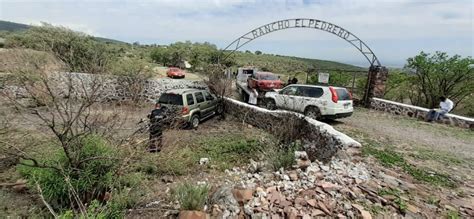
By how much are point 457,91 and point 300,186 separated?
1648 cm

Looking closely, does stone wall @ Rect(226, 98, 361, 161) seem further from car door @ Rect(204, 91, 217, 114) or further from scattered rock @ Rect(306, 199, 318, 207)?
scattered rock @ Rect(306, 199, 318, 207)

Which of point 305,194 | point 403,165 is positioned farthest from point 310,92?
point 305,194

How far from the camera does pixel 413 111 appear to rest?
12.2m

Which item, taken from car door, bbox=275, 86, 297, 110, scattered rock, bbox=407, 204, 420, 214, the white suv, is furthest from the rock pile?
car door, bbox=275, 86, 297, 110

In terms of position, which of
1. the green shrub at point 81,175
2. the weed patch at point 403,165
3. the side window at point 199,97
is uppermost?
the side window at point 199,97

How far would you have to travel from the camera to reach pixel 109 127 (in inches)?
231

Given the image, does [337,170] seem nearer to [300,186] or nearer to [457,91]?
[300,186]

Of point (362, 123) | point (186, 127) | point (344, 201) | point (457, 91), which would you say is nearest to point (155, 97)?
point (186, 127)

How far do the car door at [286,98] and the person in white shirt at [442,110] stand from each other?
Result: 19.0ft

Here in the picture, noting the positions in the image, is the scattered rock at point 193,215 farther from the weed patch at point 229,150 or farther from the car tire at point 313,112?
the car tire at point 313,112

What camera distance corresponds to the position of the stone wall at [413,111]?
10.3 metres

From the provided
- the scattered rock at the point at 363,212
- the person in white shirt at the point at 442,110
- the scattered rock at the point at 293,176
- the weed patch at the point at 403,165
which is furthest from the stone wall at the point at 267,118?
the person in white shirt at the point at 442,110

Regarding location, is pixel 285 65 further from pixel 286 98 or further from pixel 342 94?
pixel 342 94

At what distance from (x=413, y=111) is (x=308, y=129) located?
6.96m
